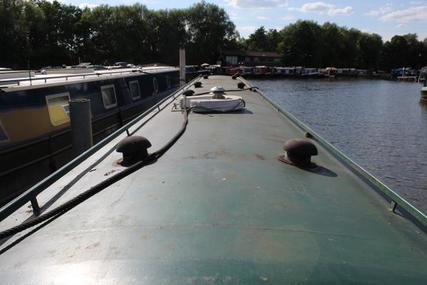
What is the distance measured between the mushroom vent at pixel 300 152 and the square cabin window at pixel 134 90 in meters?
9.99

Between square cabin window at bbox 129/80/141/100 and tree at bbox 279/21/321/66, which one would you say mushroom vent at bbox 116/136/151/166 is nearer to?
square cabin window at bbox 129/80/141/100

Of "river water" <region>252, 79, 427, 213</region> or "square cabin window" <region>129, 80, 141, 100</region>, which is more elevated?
"square cabin window" <region>129, 80, 141, 100</region>

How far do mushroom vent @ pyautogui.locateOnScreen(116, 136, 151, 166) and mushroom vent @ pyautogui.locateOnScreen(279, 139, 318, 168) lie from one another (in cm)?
132

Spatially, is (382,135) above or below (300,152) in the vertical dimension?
below

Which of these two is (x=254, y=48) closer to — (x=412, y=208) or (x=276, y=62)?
(x=276, y=62)

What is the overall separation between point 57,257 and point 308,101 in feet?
116

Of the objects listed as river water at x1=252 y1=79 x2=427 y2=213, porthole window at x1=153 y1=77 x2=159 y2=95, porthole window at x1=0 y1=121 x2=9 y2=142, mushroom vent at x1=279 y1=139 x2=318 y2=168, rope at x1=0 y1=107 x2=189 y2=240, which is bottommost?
river water at x1=252 y1=79 x2=427 y2=213

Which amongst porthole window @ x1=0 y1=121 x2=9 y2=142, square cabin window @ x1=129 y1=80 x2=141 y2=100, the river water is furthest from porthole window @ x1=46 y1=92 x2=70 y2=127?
the river water

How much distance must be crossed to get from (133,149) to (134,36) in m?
79.5

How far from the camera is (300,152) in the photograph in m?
4.01

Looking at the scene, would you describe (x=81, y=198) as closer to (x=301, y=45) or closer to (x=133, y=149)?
(x=133, y=149)

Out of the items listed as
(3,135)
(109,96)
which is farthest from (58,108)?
(109,96)

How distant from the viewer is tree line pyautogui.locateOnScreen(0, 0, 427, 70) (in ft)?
197

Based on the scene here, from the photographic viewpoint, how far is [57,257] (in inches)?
94.9
